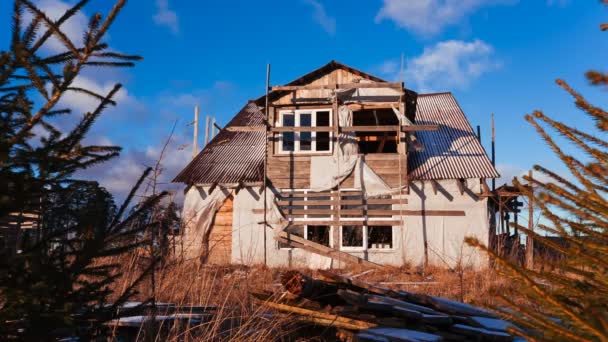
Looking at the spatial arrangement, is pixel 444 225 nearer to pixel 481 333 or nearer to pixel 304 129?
pixel 304 129

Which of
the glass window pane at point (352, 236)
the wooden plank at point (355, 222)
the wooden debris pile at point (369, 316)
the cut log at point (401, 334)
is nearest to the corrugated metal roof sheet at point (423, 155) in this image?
the wooden plank at point (355, 222)

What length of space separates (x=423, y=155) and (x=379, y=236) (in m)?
3.41

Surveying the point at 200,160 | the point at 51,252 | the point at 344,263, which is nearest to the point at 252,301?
the point at 51,252

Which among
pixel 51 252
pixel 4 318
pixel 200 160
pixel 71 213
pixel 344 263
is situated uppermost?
pixel 200 160

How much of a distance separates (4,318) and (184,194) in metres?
16.4

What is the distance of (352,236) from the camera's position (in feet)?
54.1

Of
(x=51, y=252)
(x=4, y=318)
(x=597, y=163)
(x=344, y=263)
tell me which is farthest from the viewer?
(x=344, y=263)

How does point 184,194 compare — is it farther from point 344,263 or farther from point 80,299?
point 80,299

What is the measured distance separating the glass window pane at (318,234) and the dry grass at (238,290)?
5.70ft

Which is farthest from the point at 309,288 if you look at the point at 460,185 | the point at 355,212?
the point at 460,185

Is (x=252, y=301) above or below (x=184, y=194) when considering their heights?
below

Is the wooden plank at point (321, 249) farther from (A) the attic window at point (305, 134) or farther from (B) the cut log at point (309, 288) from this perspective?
(B) the cut log at point (309, 288)

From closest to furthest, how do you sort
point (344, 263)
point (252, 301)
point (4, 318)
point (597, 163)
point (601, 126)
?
point (601, 126)
point (597, 163)
point (4, 318)
point (252, 301)
point (344, 263)

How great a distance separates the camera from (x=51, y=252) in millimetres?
2650
